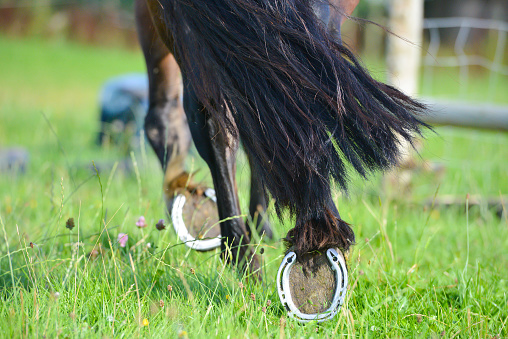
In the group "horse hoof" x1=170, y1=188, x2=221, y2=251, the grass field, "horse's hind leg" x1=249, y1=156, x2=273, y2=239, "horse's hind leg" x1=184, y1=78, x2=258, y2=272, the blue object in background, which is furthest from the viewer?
the blue object in background

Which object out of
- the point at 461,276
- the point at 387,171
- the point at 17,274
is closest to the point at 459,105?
the point at 461,276

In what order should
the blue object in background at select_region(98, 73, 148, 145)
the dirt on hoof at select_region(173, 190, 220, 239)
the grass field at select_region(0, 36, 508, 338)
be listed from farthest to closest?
1. the blue object in background at select_region(98, 73, 148, 145)
2. the dirt on hoof at select_region(173, 190, 220, 239)
3. the grass field at select_region(0, 36, 508, 338)

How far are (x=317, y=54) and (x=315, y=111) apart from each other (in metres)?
0.18

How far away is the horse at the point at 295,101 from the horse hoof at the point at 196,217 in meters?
0.57

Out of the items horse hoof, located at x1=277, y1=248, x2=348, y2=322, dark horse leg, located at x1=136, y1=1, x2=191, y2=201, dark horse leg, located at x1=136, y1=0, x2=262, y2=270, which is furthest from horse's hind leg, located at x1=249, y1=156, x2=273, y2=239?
horse hoof, located at x1=277, y1=248, x2=348, y2=322

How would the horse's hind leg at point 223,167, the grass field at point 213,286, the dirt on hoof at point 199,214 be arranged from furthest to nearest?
1. the dirt on hoof at point 199,214
2. the horse's hind leg at point 223,167
3. the grass field at point 213,286

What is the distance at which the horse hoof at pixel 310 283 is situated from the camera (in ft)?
4.69

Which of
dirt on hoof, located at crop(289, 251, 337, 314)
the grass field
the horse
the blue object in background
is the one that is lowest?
the grass field

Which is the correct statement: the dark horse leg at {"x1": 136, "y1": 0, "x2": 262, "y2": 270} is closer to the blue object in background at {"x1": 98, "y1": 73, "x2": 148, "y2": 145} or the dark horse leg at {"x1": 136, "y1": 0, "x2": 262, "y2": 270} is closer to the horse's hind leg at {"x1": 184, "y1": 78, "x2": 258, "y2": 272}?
the horse's hind leg at {"x1": 184, "y1": 78, "x2": 258, "y2": 272}

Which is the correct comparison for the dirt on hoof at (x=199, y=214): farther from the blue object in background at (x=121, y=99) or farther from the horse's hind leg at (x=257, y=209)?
the blue object in background at (x=121, y=99)

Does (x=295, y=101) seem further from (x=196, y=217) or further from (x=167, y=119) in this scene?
(x=167, y=119)

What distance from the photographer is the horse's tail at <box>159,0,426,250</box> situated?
1377mm

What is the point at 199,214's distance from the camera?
6.88 ft

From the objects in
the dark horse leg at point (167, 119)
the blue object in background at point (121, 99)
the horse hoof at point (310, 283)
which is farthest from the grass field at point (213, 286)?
the blue object in background at point (121, 99)
